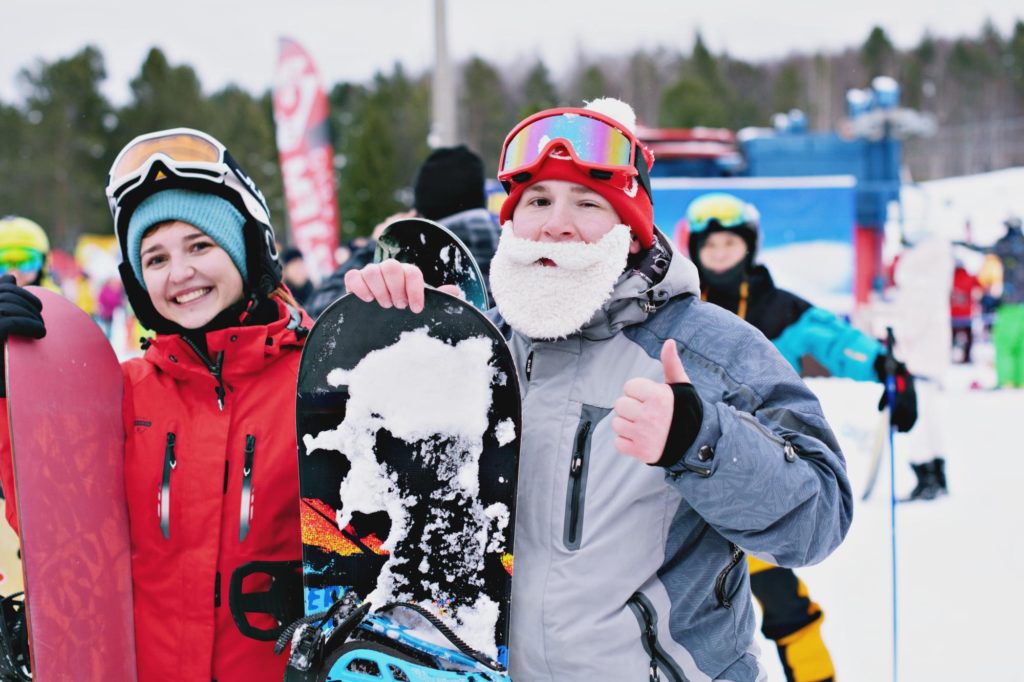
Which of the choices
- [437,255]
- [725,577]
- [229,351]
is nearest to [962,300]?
[437,255]

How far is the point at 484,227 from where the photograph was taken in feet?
11.7

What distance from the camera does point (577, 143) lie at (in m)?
1.54

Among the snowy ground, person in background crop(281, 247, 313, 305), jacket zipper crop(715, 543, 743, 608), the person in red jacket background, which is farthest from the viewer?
the person in red jacket background

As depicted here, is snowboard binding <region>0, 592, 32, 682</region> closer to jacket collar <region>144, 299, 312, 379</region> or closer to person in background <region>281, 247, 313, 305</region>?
jacket collar <region>144, 299, 312, 379</region>

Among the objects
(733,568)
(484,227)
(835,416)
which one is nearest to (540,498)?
(733,568)

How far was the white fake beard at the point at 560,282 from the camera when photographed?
147 cm

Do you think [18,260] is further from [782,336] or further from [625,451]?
[625,451]

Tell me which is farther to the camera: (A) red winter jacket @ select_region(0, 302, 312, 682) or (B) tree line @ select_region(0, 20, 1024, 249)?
(B) tree line @ select_region(0, 20, 1024, 249)

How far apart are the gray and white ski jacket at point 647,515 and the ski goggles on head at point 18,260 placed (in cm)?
412

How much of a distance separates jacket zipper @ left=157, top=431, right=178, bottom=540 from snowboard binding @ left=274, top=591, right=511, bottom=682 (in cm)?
40

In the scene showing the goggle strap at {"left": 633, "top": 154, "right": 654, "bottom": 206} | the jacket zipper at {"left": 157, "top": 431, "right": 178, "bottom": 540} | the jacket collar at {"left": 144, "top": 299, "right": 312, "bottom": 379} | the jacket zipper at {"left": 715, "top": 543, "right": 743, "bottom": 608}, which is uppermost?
the goggle strap at {"left": 633, "top": 154, "right": 654, "bottom": 206}

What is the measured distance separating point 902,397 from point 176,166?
2816 mm

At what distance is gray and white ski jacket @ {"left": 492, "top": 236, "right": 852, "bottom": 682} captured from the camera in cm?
134

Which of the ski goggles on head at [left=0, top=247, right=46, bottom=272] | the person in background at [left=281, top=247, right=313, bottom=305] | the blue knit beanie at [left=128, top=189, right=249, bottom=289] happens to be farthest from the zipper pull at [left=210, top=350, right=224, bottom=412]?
the person in background at [left=281, top=247, right=313, bottom=305]
